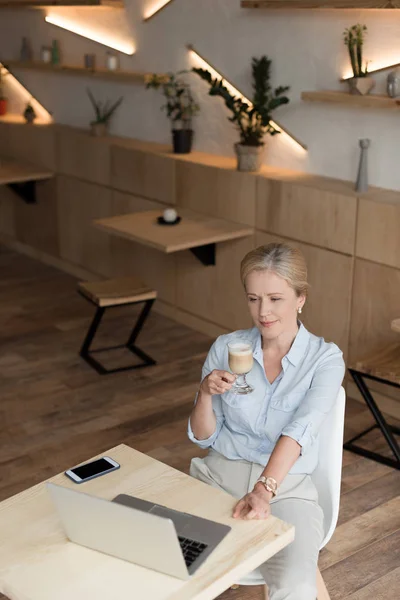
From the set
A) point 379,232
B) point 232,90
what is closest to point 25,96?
point 232,90

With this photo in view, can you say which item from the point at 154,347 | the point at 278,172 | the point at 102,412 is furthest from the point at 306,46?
the point at 102,412

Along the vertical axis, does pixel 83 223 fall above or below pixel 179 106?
below

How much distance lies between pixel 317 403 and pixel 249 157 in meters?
2.80

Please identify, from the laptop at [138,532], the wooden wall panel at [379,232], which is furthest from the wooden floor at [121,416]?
the laptop at [138,532]

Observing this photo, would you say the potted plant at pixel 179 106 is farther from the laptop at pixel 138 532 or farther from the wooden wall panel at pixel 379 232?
the laptop at pixel 138 532

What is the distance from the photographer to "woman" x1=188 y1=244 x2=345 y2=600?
2.26 meters

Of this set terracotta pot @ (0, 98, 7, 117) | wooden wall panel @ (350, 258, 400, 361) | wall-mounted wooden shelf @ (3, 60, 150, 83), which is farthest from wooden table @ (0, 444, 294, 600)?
terracotta pot @ (0, 98, 7, 117)

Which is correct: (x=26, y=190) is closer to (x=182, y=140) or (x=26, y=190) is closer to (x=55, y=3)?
(x=55, y=3)

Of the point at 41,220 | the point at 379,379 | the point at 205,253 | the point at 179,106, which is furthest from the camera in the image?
the point at 41,220

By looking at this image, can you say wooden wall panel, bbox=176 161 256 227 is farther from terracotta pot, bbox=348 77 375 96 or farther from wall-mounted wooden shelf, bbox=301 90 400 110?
terracotta pot, bbox=348 77 375 96

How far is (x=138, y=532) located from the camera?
1729 mm

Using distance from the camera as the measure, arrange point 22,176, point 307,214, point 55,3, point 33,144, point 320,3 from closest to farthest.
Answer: point 320,3 < point 307,214 < point 55,3 < point 22,176 < point 33,144

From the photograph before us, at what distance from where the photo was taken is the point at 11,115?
746cm

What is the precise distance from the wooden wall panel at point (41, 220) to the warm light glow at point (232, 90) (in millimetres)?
1752
